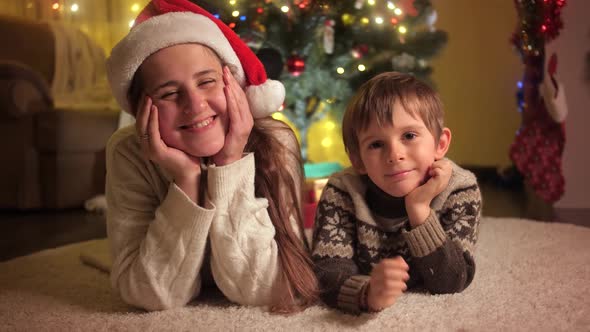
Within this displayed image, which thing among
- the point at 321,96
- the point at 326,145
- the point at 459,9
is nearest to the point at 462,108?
the point at 459,9

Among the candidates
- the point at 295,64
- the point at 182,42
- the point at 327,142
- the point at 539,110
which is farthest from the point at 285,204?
the point at 327,142

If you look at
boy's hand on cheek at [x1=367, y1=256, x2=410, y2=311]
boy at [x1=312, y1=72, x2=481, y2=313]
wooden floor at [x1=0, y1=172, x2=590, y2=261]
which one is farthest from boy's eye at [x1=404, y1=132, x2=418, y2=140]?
wooden floor at [x1=0, y1=172, x2=590, y2=261]

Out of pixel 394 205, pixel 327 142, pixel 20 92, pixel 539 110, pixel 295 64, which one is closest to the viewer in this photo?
pixel 394 205

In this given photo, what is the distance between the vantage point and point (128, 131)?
121 centimetres

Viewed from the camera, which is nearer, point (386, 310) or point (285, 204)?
point (386, 310)

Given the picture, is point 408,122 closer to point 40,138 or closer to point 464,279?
point 464,279

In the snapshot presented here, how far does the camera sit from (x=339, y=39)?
2.23 meters

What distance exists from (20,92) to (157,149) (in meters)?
1.75

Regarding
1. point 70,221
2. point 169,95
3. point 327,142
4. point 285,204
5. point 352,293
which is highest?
point 169,95

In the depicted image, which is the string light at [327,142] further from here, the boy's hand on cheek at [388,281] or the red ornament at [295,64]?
the boy's hand on cheek at [388,281]

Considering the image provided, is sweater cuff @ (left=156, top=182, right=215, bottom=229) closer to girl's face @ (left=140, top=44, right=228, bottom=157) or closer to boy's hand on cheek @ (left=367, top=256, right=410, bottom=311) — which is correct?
girl's face @ (left=140, top=44, right=228, bottom=157)

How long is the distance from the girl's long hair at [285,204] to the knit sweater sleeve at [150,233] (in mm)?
175

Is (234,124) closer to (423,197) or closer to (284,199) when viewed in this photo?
(284,199)

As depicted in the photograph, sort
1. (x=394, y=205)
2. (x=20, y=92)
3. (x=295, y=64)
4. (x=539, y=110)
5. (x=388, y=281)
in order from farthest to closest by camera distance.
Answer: (x=20, y=92) → (x=539, y=110) → (x=295, y=64) → (x=394, y=205) → (x=388, y=281)
